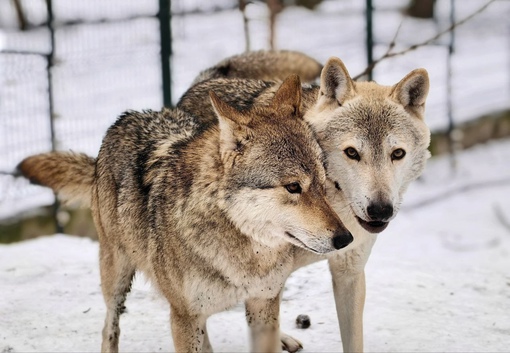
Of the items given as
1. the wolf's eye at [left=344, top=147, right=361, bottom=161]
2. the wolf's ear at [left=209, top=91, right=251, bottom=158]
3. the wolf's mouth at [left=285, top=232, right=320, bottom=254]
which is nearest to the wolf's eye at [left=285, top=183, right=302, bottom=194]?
the wolf's mouth at [left=285, top=232, right=320, bottom=254]

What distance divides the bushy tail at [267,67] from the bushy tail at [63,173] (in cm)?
128

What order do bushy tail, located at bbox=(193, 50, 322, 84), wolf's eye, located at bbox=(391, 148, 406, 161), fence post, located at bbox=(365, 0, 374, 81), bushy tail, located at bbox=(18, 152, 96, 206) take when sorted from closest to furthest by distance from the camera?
wolf's eye, located at bbox=(391, 148, 406, 161)
bushy tail, located at bbox=(18, 152, 96, 206)
bushy tail, located at bbox=(193, 50, 322, 84)
fence post, located at bbox=(365, 0, 374, 81)

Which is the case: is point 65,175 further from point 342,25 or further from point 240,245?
point 342,25

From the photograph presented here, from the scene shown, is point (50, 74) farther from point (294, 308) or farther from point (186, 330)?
point (186, 330)

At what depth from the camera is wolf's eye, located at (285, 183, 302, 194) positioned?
133 inches

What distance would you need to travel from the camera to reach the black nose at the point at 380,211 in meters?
3.48

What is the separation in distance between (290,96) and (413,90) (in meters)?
0.60

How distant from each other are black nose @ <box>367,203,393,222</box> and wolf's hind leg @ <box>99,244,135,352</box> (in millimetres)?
1345

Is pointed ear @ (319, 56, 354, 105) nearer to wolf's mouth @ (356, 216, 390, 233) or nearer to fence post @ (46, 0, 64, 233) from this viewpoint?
wolf's mouth @ (356, 216, 390, 233)

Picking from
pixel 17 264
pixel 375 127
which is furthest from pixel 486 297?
pixel 17 264

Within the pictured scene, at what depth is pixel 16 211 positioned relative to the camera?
7.20 metres

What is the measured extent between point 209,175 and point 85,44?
4433mm

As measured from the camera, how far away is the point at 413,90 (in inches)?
154

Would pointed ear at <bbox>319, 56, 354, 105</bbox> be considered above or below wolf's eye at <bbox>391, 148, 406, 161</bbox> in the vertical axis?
above
